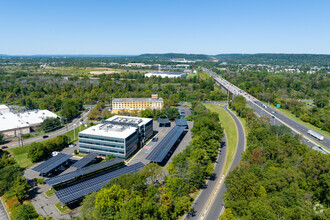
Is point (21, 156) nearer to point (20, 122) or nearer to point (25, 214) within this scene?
point (20, 122)

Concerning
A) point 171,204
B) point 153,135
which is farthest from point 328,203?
point 153,135

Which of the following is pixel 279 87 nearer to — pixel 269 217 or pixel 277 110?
pixel 277 110

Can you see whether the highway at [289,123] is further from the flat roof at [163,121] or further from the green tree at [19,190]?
the green tree at [19,190]

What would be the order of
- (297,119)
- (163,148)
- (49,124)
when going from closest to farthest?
1. (163,148)
2. (49,124)
3. (297,119)

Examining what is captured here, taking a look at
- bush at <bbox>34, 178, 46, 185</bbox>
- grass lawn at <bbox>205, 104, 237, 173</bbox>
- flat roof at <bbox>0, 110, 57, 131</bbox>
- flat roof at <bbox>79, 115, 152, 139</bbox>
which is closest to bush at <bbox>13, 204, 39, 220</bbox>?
bush at <bbox>34, 178, 46, 185</bbox>

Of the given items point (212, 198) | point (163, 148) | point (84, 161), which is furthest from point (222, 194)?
point (84, 161)

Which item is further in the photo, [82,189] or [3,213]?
[82,189]
